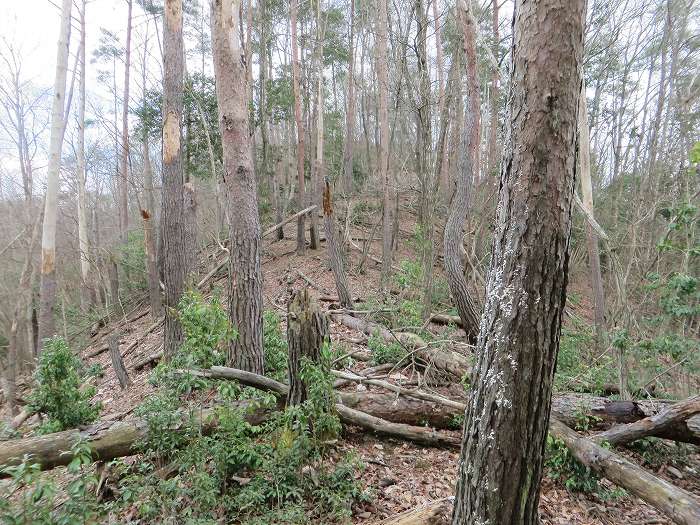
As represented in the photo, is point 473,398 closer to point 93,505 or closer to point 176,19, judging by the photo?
point 93,505

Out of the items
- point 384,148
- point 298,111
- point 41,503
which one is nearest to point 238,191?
point 41,503

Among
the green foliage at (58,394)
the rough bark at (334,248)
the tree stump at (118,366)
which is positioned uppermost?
the rough bark at (334,248)

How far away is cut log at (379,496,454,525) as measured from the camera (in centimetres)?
→ 284

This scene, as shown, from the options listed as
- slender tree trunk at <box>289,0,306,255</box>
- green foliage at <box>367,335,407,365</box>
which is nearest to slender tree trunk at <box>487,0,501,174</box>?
slender tree trunk at <box>289,0,306,255</box>

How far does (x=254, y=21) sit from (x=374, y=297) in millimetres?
11305

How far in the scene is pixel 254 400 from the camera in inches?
155

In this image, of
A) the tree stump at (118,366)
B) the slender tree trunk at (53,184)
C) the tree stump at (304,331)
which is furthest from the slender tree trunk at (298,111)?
the tree stump at (304,331)

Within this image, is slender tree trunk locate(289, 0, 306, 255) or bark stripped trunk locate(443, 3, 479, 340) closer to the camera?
bark stripped trunk locate(443, 3, 479, 340)

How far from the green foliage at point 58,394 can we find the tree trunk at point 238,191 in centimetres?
162

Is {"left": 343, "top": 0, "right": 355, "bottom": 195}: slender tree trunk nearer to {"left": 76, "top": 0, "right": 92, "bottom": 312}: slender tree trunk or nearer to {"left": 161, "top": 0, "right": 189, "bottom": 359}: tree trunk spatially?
{"left": 161, "top": 0, "right": 189, "bottom": 359}: tree trunk

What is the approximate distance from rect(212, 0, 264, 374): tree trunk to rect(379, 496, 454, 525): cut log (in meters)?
2.58

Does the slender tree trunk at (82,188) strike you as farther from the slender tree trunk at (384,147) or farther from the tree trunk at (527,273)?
the tree trunk at (527,273)

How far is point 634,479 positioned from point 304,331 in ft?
9.64

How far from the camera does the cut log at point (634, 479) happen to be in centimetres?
285
